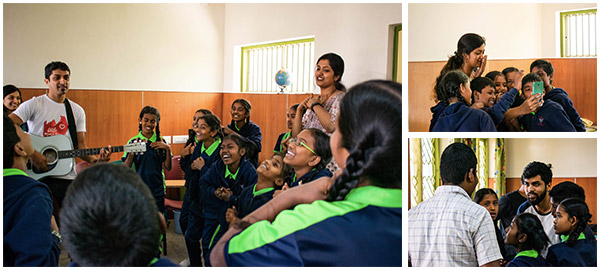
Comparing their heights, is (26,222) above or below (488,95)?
below

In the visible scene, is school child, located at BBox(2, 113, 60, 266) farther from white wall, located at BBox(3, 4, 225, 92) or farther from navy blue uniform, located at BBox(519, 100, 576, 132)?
navy blue uniform, located at BBox(519, 100, 576, 132)

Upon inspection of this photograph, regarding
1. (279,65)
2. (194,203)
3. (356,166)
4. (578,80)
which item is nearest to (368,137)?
(356,166)

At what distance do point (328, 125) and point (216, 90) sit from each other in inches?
41.6

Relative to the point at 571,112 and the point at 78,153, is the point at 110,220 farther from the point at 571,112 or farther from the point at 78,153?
the point at 571,112

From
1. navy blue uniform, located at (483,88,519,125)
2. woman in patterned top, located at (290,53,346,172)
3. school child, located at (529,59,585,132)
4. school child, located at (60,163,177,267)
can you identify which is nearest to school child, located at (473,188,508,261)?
school child, located at (529,59,585,132)

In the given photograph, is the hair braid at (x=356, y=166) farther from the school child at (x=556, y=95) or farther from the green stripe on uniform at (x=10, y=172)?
the school child at (x=556, y=95)

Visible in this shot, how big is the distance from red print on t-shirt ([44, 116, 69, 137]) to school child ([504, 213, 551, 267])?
1.41 metres

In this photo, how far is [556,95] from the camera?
65.2 inches

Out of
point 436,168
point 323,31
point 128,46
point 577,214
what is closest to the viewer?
point 577,214

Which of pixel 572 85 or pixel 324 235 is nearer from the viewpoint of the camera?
pixel 324 235

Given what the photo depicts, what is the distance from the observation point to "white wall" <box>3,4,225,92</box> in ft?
5.99

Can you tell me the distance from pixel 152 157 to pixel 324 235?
1097mm

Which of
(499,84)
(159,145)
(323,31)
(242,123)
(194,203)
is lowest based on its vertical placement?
(194,203)

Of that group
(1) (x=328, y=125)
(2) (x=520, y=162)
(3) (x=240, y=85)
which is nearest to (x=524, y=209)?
(2) (x=520, y=162)
